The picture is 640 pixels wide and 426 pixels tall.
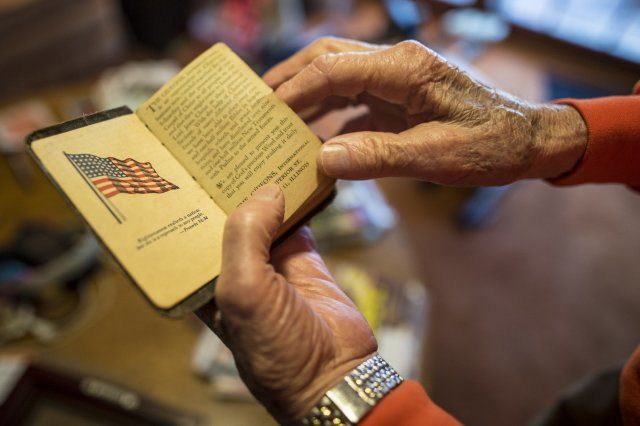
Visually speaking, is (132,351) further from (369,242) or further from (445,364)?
(445,364)

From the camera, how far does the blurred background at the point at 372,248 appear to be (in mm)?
1179

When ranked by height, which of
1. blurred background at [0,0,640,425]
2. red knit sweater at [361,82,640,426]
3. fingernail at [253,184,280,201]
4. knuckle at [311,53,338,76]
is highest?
knuckle at [311,53,338,76]

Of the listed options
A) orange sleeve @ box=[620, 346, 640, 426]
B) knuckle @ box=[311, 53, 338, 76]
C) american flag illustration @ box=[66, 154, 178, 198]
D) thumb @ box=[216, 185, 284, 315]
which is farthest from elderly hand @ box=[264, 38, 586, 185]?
orange sleeve @ box=[620, 346, 640, 426]

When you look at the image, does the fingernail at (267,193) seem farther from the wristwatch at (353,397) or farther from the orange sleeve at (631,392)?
the orange sleeve at (631,392)

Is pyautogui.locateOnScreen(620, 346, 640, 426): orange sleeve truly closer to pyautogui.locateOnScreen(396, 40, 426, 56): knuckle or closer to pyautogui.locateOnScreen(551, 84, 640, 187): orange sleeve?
pyautogui.locateOnScreen(551, 84, 640, 187): orange sleeve

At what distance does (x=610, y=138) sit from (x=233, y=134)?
0.70 meters

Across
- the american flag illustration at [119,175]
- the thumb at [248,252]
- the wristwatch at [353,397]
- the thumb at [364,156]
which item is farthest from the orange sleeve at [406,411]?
the american flag illustration at [119,175]

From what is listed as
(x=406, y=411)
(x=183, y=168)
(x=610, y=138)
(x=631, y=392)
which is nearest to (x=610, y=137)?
(x=610, y=138)

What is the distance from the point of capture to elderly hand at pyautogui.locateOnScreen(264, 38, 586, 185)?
73 cm

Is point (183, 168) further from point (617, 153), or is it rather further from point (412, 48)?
point (617, 153)

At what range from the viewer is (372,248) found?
4.91 ft

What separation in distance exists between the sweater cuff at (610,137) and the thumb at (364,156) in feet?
1.24

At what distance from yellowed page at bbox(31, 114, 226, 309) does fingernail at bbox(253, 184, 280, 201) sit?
83mm

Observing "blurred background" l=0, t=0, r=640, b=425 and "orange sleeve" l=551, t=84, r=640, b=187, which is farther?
"blurred background" l=0, t=0, r=640, b=425
